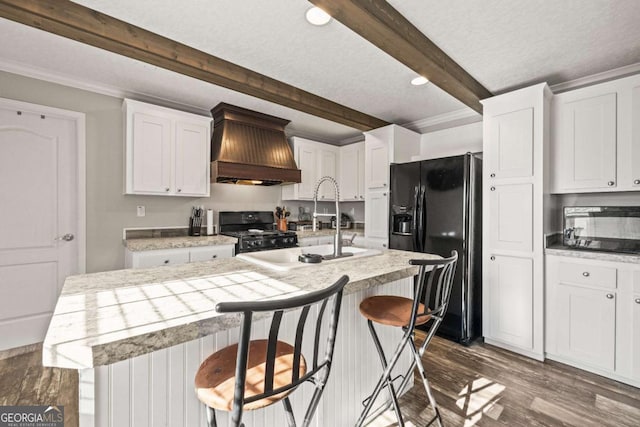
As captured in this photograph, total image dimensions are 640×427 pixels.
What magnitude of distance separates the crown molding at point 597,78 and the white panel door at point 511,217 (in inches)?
→ 42.1

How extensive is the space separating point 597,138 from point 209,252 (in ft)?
12.1

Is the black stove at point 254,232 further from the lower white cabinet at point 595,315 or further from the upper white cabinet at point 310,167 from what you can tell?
the lower white cabinet at point 595,315

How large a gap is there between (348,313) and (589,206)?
2.63 meters

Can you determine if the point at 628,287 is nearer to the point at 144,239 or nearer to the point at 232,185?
the point at 232,185

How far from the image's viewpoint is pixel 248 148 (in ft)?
11.5

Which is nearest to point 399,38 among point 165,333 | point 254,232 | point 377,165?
point 165,333

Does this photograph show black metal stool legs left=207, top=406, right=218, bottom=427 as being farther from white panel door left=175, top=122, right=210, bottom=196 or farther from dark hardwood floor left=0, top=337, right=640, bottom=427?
white panel door left=175, top=122, right=210, bottom=196

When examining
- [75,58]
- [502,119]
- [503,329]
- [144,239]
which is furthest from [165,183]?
[503,329]

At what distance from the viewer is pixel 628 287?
2.08 meters

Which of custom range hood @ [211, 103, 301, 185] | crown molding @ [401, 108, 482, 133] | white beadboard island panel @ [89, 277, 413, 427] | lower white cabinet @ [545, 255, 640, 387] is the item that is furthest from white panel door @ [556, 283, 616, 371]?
custom range hood @ [211, 103, 301, 185]

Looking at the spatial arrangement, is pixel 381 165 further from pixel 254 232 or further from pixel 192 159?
pixel 192 159

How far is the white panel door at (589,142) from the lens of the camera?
90.9 inches

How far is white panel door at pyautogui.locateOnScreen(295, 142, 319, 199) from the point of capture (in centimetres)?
430

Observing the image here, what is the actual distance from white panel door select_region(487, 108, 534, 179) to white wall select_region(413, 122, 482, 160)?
35.1 inches
